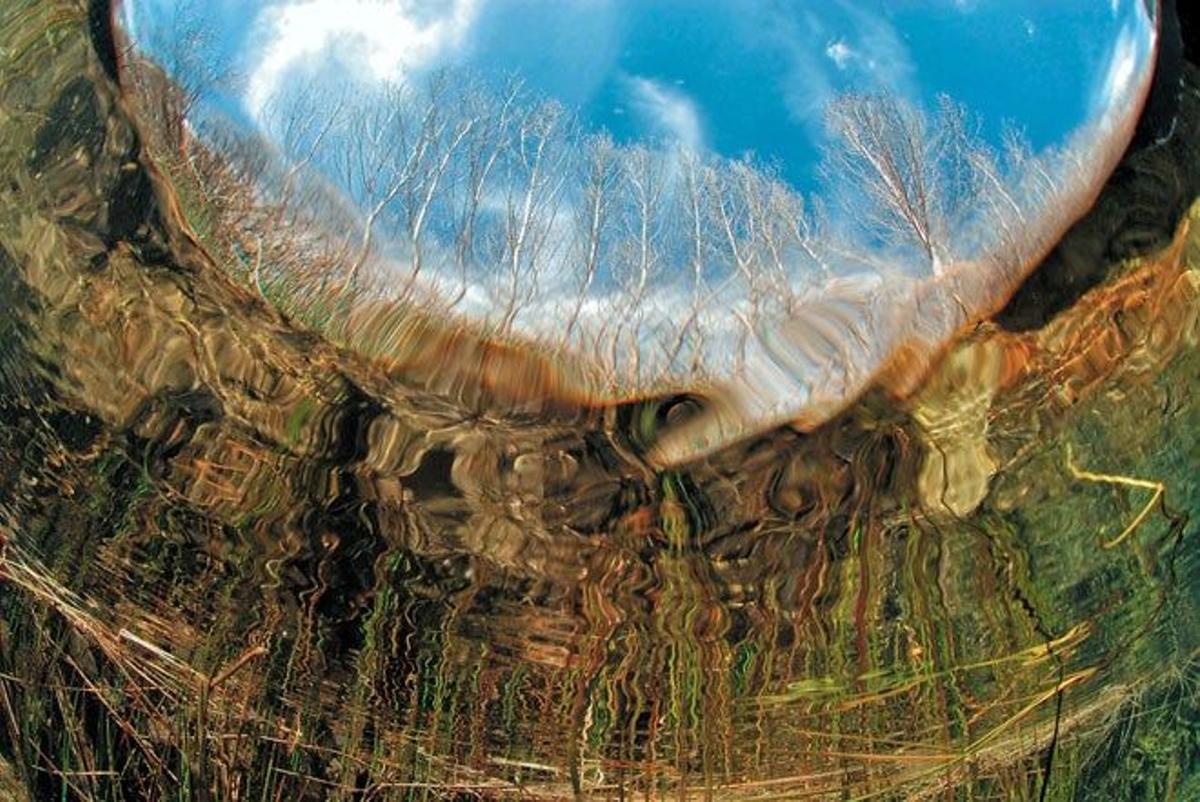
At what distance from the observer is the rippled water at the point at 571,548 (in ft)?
4.59

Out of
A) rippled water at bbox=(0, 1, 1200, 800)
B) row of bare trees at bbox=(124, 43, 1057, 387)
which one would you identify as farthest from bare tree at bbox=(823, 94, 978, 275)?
rippled water at bbox=(0, 1, 1200, 800)

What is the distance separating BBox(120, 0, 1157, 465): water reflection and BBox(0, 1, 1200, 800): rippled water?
63 millimetres

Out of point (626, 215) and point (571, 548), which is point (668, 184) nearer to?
point (626, 215)

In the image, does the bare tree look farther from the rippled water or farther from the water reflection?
the rippled water

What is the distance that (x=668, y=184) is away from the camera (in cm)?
131

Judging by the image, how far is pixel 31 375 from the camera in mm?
1559

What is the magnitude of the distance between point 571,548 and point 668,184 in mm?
393

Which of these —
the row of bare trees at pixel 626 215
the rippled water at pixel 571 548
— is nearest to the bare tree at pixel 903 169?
the row of bare trees at pixel 626 215

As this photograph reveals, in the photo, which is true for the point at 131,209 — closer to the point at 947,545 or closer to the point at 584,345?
the point at 584,345

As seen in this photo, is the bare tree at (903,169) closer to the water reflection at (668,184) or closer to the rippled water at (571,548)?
the water reflection at (668,184)

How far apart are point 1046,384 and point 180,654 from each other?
3.27 feet

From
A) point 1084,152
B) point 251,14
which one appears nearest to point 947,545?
point 1084,152

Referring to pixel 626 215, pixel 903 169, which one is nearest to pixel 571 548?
pixel 626 215

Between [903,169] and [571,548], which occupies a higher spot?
[903,169]
